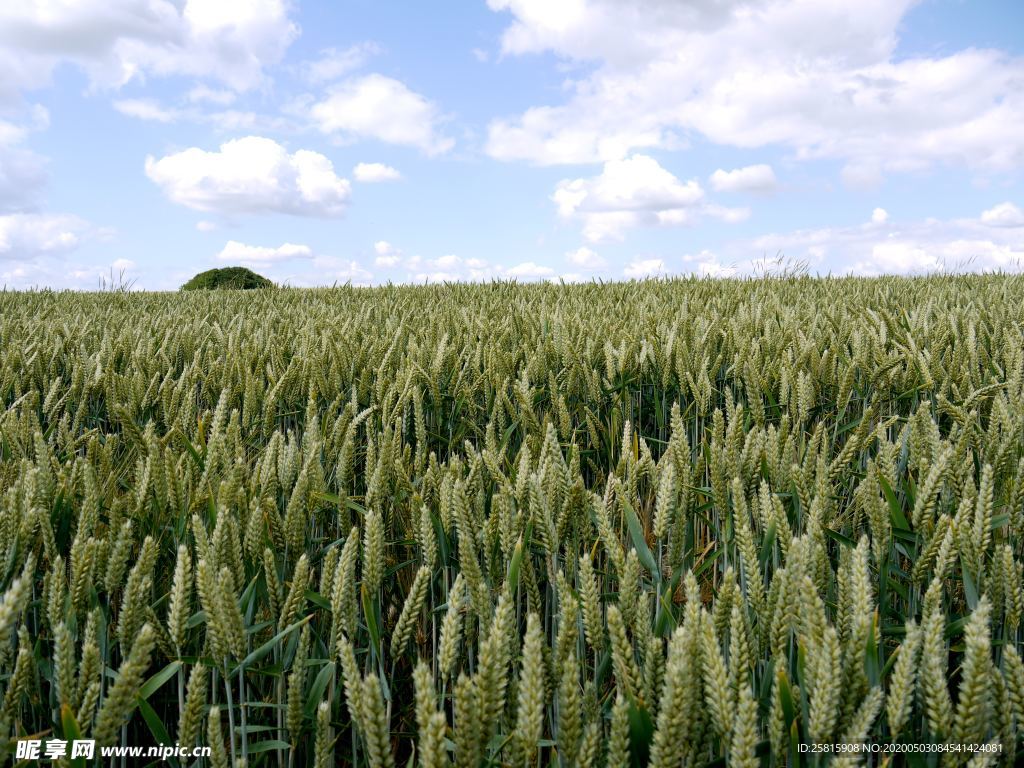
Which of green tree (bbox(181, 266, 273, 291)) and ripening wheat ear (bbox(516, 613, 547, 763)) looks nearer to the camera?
ripening wheat ear (bbox(516, 613, 547, 763))

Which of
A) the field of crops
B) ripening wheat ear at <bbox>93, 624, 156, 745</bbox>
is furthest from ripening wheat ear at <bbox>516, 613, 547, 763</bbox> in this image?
ripening wheat ear at <bbox>93, 624, 156, 745</bbox>

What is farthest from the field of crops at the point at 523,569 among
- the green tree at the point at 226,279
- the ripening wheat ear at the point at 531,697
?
the green tree at the point at 226,279

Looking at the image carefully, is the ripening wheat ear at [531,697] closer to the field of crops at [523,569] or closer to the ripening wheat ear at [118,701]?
the field of crops at [523,569]

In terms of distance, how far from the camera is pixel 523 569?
1.03 metres

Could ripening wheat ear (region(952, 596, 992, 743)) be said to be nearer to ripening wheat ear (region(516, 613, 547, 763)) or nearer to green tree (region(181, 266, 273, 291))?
ripening wheat ear (region(516, 613, 547, 763))

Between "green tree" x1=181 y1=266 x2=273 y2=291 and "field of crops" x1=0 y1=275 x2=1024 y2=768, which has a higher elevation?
"green tree" x1=181 y1=266 x2=273 y2=291

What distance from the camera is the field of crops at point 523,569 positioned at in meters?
0.72

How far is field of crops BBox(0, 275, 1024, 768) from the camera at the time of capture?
0.72 metres

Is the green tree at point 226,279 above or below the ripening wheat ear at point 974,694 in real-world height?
above

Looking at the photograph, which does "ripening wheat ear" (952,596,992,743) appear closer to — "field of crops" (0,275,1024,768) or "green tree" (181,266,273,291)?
"field of crops" (0,275,1024,768)

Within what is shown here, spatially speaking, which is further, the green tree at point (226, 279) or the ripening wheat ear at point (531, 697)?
the green tree at point (226, 279)

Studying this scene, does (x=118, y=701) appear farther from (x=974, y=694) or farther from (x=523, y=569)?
(x=974, y=694)

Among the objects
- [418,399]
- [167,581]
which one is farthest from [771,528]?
[167,581]

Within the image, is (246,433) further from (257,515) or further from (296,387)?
(257,515)
